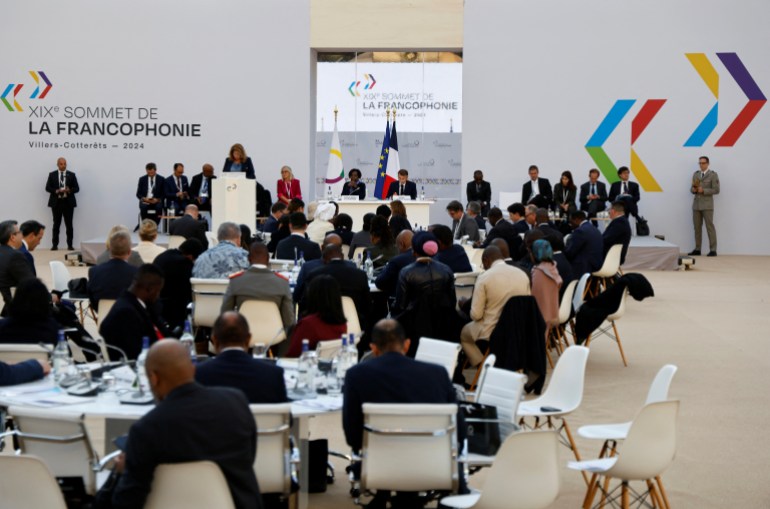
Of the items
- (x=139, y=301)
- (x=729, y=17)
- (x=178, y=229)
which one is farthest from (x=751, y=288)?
(x=139, y=301)

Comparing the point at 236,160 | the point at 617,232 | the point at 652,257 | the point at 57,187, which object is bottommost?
the point at 652,257

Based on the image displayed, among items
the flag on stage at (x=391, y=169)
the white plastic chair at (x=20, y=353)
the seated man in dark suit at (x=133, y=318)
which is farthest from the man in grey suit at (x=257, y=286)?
the flag on stage at (x=391, y=169)

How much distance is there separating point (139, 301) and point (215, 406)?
2761 millimetres

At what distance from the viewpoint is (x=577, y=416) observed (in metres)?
7.93

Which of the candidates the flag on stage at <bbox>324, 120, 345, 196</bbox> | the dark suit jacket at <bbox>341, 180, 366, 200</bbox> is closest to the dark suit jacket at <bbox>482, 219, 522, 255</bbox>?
the dark suit jacket at <bbox>341, 180, 366, 200</bbox>

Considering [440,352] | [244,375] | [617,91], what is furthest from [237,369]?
[617,91]

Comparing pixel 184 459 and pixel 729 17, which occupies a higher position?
pixel 729 17

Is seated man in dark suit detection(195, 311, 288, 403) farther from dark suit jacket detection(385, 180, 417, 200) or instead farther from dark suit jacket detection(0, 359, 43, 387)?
dark suit jacket detection(385, 180, 417, 200)

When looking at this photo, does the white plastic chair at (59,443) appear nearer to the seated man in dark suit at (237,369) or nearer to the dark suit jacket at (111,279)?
the seated man in dark suit at (237,369)

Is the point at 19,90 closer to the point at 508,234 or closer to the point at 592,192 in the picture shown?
the point at 592,192

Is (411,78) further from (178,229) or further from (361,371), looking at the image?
(361,371)

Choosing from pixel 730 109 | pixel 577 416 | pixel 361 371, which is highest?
pixel 730 109

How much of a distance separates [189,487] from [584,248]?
29.2 feet

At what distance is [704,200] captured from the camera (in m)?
20.0
